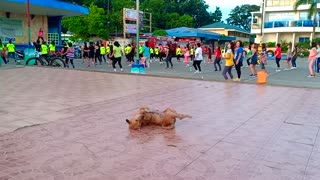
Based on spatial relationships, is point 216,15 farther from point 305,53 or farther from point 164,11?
point 305,53

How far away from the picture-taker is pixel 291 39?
4803cm

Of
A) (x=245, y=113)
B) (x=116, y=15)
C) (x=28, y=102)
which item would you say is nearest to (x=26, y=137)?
(x=28, y=102)

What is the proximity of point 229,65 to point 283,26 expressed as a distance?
130 ft

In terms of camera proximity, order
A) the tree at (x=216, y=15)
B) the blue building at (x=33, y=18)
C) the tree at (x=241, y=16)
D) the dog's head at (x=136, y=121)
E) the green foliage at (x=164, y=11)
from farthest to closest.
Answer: the tree at (x=241, y=16)
the tree at (x=216, y=15)
the green foliage at (x=164, y=11)
the blue building at (x=33, y=18)
the dog's head at (x=136, y=121)

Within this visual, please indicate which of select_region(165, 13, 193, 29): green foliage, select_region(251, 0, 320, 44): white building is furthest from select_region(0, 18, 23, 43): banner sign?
select_region(165, 13, 193, 29): green foliage

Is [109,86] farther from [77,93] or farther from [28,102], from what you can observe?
[28,102]

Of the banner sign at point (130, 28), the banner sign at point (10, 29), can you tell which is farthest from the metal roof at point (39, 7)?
the banner sign at point (130, 28)

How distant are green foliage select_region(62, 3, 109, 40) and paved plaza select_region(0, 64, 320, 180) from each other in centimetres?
3358

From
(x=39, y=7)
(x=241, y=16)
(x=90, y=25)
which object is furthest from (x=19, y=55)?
(x=241, y=16)

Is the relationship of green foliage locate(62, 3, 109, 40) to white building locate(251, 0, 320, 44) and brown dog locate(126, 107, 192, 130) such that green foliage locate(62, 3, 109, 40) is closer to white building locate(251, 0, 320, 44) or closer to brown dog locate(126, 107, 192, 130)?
white building locate(251, 0, 320, 44)

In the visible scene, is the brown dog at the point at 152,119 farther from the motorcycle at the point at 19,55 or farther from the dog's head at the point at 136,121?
the motorcycle at the point at 19,55

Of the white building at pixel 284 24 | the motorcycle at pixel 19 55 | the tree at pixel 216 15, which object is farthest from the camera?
the tree at pixel 216 15

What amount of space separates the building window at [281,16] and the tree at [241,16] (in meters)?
34.1

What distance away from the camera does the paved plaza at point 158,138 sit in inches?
135
